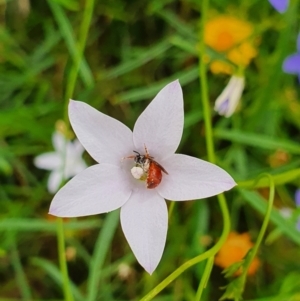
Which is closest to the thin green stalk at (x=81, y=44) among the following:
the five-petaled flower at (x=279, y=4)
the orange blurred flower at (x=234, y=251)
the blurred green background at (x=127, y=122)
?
the blurred green background at (x=127, y=122)

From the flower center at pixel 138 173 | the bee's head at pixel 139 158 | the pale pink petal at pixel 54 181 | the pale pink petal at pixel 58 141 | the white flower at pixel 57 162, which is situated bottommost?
the flower center at pixel 138 173

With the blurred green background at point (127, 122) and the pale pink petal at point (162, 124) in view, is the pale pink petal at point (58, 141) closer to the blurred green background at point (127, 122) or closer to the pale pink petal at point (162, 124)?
the blurred green background at point (127, 122)

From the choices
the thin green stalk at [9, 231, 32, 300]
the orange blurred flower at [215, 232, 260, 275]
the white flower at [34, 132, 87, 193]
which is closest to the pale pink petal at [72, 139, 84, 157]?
the white flower at [34, 132, 87, 193]

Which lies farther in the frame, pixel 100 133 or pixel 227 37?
pixel 227 37

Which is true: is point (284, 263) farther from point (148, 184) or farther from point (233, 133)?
point (148, 184)

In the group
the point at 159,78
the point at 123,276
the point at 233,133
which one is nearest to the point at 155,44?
the point at 159,78

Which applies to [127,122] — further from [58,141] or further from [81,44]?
[81,44]

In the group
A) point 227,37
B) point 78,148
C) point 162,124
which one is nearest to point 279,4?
point 227,37
